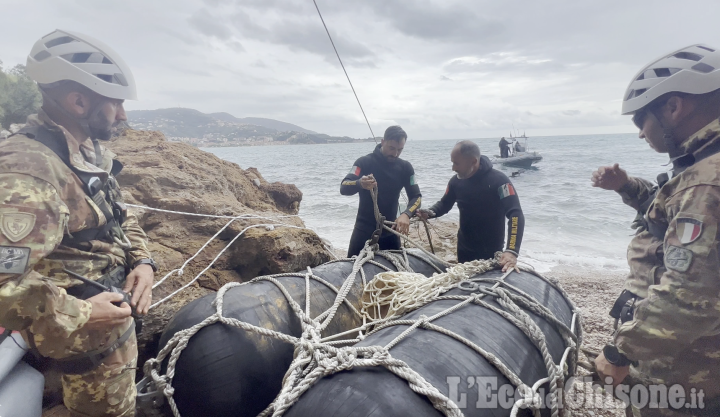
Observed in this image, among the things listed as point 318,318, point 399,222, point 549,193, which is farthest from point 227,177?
point 549,193

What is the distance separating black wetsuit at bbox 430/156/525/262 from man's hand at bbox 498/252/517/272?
387 mm

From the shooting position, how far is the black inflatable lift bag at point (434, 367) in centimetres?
146

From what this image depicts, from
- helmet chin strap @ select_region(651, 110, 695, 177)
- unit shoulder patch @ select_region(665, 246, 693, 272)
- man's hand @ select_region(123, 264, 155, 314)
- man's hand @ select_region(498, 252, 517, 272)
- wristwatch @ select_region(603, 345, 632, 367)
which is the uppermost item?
helmet chin strap @ select_region(651, 110, 695, 177)

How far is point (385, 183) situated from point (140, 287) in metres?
2.97

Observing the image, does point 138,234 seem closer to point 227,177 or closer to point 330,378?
point 330,378

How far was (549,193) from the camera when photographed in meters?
18.2

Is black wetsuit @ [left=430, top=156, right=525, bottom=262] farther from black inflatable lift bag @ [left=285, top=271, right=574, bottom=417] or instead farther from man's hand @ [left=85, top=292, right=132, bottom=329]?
man's hand @ [left=85, top=292, right=132, bottom=329]

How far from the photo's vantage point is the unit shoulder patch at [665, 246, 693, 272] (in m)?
1.55

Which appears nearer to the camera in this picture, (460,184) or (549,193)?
(460,184)

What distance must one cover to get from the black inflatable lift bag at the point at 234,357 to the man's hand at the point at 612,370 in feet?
5.46

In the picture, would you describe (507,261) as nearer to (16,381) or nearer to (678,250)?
(678,250)

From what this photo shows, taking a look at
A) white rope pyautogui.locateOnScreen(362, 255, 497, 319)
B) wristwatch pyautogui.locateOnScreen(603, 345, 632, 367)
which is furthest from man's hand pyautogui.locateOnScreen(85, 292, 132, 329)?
wristwatch pyautogui.locateOnScreen(603, 345, 632, 367)

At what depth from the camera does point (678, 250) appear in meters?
1.59

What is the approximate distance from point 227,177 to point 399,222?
355cm
